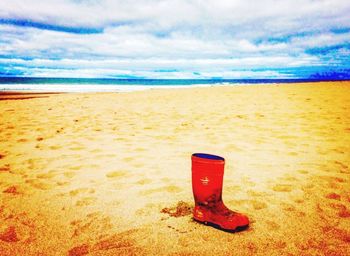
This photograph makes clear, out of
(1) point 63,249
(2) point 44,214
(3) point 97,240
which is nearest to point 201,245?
(3) point 97,240

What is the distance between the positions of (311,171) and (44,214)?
3200 millimetres

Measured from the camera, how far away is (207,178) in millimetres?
2217

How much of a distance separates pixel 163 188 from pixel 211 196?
85cm

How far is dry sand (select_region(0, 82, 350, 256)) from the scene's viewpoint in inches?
81.4

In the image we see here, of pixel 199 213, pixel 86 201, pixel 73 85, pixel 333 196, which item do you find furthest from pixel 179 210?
pixel 73 85

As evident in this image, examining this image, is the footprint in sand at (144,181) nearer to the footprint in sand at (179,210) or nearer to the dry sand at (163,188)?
the dry sand at (163,188)

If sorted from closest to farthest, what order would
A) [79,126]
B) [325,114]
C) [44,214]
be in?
[44,214] < [79,126] < [325,114]

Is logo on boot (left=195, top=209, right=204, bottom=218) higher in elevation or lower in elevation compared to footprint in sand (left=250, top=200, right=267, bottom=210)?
higher

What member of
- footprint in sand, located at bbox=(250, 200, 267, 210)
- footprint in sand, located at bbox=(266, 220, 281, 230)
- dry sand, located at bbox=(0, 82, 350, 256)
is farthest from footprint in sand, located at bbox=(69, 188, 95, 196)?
footprint in sand, located at bbox=(266, 220, 281, 230)

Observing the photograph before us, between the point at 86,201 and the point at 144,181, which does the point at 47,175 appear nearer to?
the point at 86,201

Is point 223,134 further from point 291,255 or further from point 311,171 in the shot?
point 291,255

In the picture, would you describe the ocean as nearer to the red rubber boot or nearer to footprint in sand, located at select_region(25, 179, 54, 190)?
footprint in sand, located at select_region(25, 179, 54, 190)

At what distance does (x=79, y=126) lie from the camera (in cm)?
622

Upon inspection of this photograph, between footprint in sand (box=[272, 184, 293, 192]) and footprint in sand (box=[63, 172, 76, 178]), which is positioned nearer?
footprint in sand (box=[272, 184, 293, 192])
